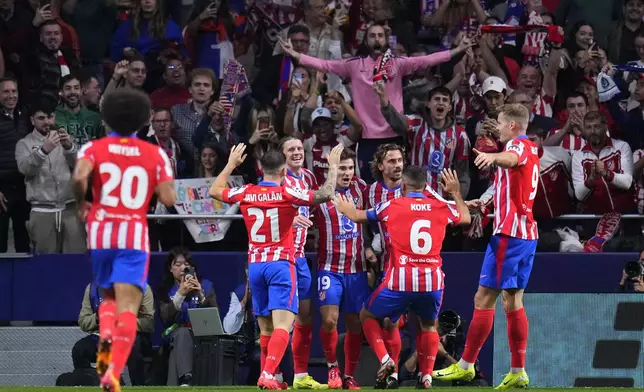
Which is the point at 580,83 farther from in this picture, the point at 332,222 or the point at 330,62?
the point at 332,222

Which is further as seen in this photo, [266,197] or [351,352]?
[351,352]

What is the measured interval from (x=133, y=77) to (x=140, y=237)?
25.2 ft

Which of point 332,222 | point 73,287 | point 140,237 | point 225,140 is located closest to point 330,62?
point 225,140

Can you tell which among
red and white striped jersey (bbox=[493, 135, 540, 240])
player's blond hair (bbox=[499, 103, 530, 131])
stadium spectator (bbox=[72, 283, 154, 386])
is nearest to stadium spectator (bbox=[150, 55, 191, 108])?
stadium spectator (bbox=[72, 283, 154, 386])

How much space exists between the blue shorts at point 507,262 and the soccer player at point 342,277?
245 cm

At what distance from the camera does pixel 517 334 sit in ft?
37.9

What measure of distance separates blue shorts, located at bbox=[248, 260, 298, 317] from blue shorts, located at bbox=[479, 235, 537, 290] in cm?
176

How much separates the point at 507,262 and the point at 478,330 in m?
0.74

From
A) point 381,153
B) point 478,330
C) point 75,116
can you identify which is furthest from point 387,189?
point 75,116

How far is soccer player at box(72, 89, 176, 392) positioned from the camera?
8820 mm

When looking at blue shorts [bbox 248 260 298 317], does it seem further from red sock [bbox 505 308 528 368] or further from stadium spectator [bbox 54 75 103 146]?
stadium spectator [bbox 54 75 103 146]

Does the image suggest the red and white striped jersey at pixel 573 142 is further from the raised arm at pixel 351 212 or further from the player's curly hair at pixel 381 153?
the raised arm at pixel 351 212

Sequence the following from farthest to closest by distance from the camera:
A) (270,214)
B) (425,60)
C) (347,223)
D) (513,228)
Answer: (425,60), (347,223), (270,214), (513,228)

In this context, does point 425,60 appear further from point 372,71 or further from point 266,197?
point 266,197
